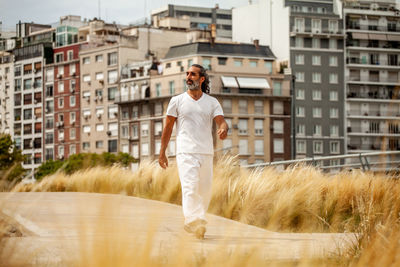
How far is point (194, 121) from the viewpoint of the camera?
30.3 ft

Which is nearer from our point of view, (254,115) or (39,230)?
(39,230)

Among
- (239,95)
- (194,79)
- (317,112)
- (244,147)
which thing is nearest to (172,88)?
(239,95)

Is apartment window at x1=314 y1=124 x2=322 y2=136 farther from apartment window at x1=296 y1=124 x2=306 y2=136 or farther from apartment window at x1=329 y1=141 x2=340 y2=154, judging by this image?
apartment window at x1=329 y1=141 x2=340 y2=154

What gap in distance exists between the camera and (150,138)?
9850 cm

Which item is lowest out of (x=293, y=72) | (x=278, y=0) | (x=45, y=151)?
(x=45, y=151)

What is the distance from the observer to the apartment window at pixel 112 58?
107 metres

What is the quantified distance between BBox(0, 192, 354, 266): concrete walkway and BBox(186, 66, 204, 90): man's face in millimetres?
1450

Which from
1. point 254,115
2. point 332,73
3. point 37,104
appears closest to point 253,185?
point 254,115

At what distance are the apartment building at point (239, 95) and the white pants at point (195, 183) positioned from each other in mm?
85410

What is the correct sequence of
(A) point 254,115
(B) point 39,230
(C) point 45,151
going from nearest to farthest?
(B) point 39,230 < (A) point 254,115 < (C) point 45,151

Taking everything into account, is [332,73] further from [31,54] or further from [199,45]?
[31,54]

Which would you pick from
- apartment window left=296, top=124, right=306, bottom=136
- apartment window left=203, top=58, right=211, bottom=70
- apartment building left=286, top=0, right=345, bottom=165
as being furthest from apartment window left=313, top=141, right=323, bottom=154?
apartment window left=203, top=58, right=211, bottom=70

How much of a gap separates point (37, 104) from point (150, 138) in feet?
85.1

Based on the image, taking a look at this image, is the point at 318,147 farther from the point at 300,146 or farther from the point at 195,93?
the point at 195,93
